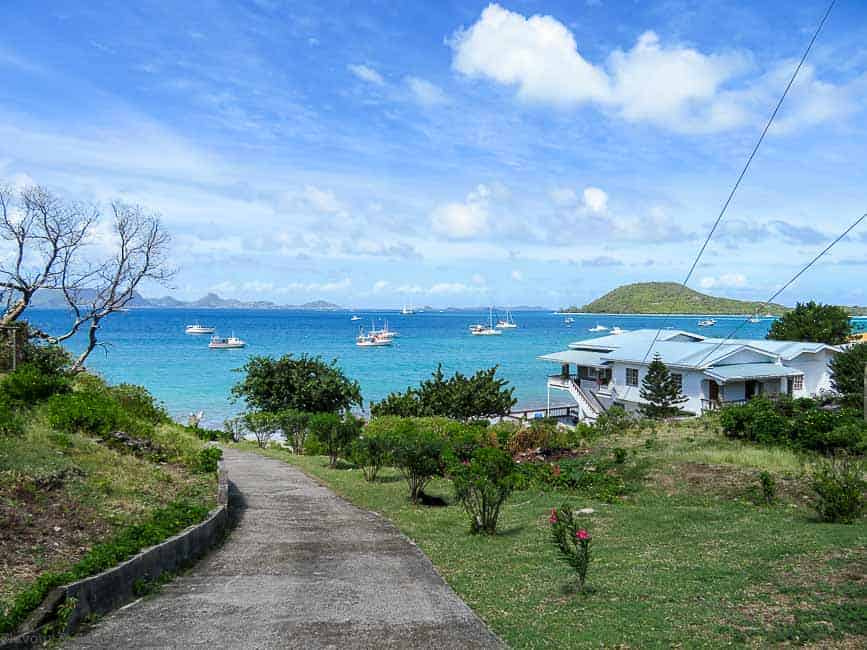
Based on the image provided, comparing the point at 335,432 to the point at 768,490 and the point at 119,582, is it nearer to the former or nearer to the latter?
the point at 768,490

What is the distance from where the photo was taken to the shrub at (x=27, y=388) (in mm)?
13125

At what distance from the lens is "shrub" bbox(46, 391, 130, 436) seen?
1227 cm

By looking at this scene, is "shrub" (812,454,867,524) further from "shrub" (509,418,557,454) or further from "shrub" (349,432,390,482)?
"shrub" (509,418,557,454)

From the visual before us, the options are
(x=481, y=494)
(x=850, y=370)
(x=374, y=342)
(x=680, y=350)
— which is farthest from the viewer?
(x=374, y=342)

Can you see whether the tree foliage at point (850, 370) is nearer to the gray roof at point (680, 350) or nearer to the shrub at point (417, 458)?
the gray roof at point (680, 350)

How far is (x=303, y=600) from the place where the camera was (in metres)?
6.54

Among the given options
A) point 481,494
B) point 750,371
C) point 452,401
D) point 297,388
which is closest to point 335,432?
point 481,494

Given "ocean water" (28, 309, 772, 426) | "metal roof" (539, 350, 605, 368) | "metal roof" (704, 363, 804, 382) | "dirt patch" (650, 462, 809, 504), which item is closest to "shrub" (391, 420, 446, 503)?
"dirt patch" (650, 462, 809, 504)

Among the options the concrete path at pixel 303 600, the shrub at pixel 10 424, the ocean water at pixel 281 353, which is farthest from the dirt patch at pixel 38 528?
the ocean water at pixel 281 353

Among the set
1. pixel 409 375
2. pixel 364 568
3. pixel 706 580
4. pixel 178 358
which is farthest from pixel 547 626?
pixel 178 358

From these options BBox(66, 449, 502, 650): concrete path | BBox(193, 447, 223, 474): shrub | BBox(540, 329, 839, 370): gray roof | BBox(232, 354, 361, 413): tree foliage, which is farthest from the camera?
BBox(540, 329, 839, 370): gray roof

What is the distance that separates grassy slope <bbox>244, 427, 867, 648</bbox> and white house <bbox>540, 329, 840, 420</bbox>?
71.0 ft

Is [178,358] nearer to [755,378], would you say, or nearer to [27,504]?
[755,378]

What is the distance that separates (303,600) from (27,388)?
10.1 m
